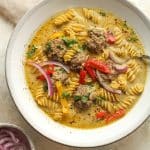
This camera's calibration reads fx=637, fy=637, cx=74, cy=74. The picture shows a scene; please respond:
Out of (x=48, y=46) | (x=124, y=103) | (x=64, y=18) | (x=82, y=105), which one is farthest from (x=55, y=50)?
(x=124, y=103)

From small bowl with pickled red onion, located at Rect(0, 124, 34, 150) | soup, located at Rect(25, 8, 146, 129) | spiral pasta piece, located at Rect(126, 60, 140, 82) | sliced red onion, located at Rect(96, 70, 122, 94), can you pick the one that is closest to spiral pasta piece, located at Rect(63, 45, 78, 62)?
soup, located at Rect(25, 8, 146, 129)

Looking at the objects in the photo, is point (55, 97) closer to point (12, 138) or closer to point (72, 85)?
point (72, 85)

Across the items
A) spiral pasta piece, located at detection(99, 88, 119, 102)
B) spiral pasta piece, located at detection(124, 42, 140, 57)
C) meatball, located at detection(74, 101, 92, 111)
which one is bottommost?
meatball, located at detection(74, 101, 92, 111)

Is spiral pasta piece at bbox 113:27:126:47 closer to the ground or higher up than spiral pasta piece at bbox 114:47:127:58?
higher up

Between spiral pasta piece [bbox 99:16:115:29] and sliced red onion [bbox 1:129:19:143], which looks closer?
sliced red onion [bbox 1:129:19:143]

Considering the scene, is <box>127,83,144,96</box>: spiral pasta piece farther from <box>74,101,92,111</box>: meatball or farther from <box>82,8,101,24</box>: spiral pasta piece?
<box>82,8,101,24</box>: spiral pasta piece

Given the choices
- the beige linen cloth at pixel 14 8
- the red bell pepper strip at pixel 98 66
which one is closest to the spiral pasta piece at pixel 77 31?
the red bell pepper strip at pixel 98 66
